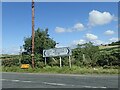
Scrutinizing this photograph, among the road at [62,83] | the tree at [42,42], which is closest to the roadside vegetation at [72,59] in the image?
the tree at [42,42]

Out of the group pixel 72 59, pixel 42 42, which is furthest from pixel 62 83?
pixel 42 42

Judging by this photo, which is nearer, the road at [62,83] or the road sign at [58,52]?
the road at [62,83]

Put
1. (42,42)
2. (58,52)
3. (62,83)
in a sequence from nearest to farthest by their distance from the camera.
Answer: (62,83)
(58,52)
(42,42)

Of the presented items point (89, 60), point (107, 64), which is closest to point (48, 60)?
point (89, 60)

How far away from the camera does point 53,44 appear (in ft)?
148

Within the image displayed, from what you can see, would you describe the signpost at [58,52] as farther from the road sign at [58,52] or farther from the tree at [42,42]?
the tree at [42,42]

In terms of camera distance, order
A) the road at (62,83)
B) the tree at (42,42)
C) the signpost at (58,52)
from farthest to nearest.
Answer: the tree at (42,42) < the signpost at (58,52) < the road at (62,83)

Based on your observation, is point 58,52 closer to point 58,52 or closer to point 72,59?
point 58,52

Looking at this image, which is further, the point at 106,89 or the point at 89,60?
the point at 89,60

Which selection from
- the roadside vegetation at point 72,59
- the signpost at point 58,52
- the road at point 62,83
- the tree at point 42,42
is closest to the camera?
the road at point 62,83

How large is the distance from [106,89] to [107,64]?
22.4 metres

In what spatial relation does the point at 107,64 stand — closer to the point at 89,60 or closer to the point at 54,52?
the point at 89,60

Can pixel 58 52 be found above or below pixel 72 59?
above

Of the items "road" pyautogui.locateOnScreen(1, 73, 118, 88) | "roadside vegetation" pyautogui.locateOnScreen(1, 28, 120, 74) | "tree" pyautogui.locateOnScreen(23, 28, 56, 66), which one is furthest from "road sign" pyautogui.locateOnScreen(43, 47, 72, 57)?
"road" pyautogui.locateOnScreen(1, 73, 118, 88)
